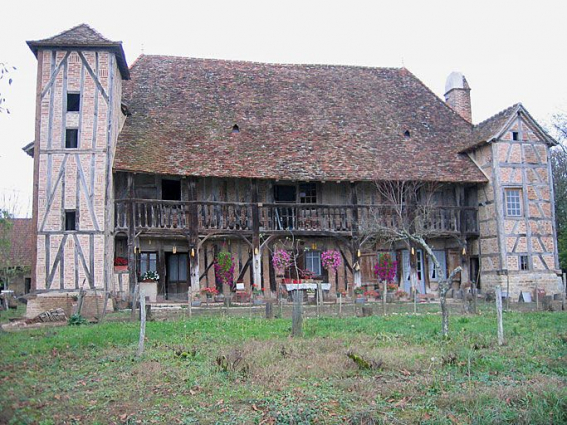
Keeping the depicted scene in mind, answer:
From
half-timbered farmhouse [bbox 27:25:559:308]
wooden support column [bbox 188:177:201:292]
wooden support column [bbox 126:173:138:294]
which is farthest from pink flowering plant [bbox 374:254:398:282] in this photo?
wooden support column [bbox 126:173:138:294]

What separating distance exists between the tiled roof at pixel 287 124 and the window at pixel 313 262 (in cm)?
358

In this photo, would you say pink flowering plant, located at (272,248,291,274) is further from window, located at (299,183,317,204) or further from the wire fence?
window, located at (299,183,317,204)

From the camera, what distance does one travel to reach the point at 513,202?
22.7 metres

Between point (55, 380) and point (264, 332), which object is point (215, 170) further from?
point (55, 380)

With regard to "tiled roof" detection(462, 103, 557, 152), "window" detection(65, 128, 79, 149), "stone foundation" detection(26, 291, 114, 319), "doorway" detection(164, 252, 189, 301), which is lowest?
"stone foundation" detection(26, 291, 114, 319)

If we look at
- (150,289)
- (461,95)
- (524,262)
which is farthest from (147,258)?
(461,95)

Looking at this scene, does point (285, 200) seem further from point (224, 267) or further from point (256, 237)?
point (224, 267)

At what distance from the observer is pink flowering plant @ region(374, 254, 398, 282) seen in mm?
22094

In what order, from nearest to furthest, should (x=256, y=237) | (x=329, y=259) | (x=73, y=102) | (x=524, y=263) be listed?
1. (x=73, y=102)
2. (x=256, y=237)
3. (x=329, y=259)
4. (x=524, y=263)

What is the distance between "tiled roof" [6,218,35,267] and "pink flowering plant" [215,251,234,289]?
50.1 ft

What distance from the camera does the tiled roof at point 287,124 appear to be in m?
21.0

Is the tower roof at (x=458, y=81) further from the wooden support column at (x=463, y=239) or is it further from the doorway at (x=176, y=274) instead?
the doorway at (x=176, y=274)

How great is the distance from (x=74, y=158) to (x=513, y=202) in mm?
16262

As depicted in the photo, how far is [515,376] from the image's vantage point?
8.45 metres
